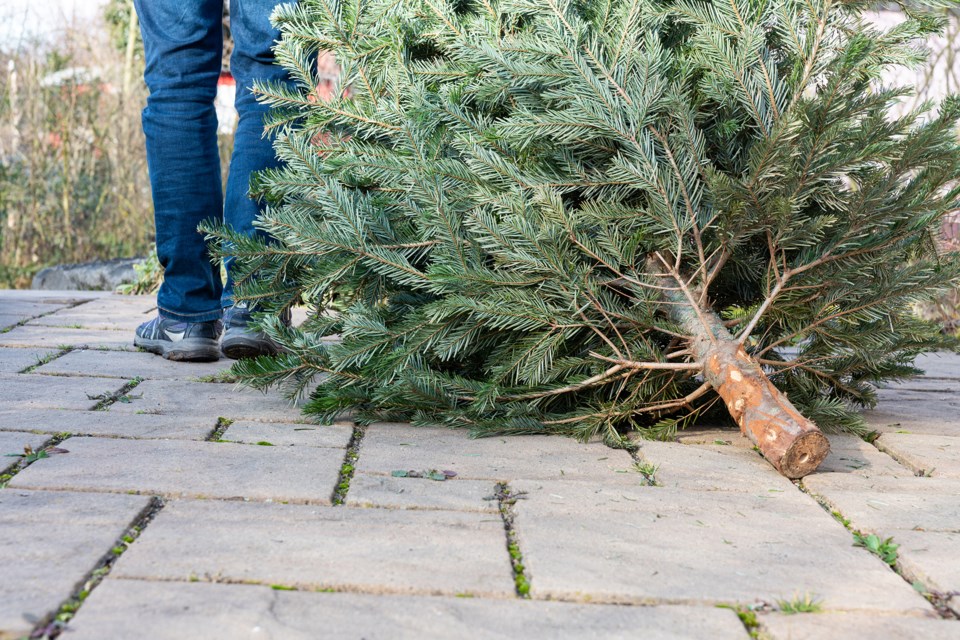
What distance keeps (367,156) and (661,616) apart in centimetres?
158

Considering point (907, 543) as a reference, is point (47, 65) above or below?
above

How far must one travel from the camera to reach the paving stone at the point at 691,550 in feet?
4.83

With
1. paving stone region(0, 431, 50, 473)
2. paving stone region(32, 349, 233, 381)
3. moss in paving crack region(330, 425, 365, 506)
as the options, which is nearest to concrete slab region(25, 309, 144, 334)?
paving stone region(32, 349, 233, 381)

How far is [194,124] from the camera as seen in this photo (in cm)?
310

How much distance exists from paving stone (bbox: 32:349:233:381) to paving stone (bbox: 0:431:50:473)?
2.44ft

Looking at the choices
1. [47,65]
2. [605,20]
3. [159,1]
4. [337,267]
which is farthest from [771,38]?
[47,65]

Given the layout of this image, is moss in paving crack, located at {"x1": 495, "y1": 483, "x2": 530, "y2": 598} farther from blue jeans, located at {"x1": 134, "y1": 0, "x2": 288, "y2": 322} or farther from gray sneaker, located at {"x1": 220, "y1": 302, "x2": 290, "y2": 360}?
blue jeans, located at {"x1": 134, "y1": 0, "x2": 288, "y2": 322}

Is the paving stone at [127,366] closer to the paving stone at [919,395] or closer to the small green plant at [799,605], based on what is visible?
the small green plant at [799,605]

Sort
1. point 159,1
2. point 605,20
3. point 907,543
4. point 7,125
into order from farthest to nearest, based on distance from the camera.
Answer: point 7,125 → point 159,1 → point 605,20 → point 907,543

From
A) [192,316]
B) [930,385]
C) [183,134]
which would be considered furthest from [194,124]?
[930,385]

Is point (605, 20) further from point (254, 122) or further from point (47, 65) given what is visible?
point (47, 65)

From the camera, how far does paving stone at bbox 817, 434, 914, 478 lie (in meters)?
2.21

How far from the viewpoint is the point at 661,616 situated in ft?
4.55

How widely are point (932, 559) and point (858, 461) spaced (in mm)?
678
